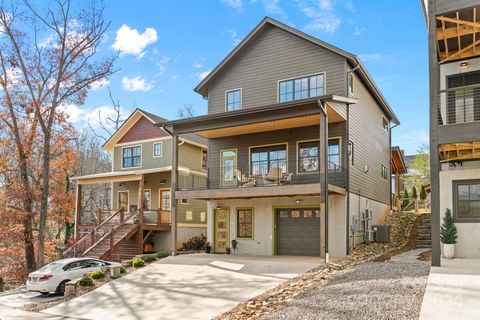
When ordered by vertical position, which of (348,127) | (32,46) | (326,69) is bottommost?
(348,127)

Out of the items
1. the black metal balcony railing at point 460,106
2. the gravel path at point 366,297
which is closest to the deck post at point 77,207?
the gravel path at point 366,297

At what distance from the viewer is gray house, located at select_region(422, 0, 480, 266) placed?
11.8m

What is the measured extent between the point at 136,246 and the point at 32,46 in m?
11.9

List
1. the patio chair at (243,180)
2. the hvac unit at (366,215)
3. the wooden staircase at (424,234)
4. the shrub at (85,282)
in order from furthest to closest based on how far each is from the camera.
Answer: the hvac unit at (366,215), the wooden staircase at (424,234), the patio chair at (243,180), the shrub at (85,282)

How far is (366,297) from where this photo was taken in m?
8.86

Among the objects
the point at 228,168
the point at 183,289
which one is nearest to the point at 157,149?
the point at 228,168

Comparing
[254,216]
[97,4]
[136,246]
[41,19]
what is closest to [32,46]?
[41,19]

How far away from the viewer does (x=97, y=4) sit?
2258 cm

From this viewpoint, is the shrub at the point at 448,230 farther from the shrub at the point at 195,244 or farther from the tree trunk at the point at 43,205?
the tree trunk at the point at 43,205

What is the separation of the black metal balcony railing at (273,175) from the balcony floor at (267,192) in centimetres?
71

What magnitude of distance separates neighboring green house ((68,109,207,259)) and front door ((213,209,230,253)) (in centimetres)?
459

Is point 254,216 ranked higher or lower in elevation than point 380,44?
lower

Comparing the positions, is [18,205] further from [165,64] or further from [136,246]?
[165,64]

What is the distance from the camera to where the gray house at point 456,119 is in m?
11.8
